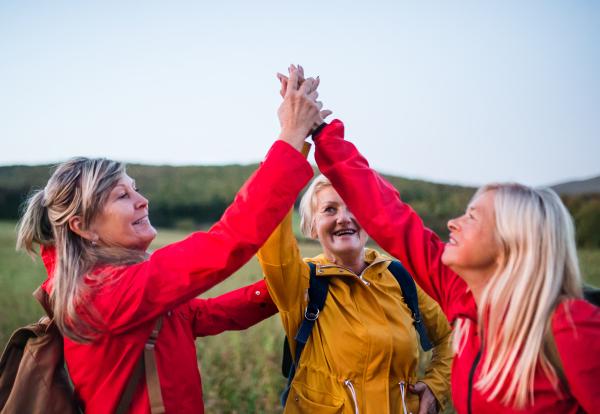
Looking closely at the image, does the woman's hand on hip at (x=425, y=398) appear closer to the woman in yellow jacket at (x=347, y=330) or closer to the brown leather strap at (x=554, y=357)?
the woman in yellow jacket at (x=347, y=330)

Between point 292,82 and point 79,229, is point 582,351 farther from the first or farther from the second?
point 79,229

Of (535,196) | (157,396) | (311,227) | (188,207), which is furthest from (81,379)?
(188,207)

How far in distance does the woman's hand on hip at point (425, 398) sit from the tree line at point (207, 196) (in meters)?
7.07

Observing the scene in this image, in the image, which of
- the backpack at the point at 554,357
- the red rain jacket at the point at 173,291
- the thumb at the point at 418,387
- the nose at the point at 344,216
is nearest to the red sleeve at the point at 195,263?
the red rain jacket at the point at 173,291

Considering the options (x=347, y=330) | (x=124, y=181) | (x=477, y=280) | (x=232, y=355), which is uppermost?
(x=124, y=181)

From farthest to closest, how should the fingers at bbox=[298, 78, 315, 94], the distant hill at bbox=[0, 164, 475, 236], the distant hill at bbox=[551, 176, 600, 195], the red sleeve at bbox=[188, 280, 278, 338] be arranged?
the distant hill at bbox=[0, 164, 475, 236] < the distant hill at bbox=[551, 176, 600, 195] < the red sleeve at bbox=[188, 280, 278, 338] < the fingers at bbox=[298, 78, 315, 94]

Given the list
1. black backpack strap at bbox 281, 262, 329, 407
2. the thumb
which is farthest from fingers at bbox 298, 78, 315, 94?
the thumb

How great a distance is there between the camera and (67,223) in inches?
77.4

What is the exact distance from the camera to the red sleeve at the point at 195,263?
164 cm

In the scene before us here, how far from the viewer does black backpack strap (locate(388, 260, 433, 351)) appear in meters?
2.52

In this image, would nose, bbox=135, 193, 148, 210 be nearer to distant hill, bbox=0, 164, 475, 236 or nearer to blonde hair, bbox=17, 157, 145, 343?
blonde hair, bbox=17, 157, 145, 343

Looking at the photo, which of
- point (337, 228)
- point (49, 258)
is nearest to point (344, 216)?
point (337, 228)

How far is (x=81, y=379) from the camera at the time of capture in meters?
1.86

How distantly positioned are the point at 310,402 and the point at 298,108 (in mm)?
1593
